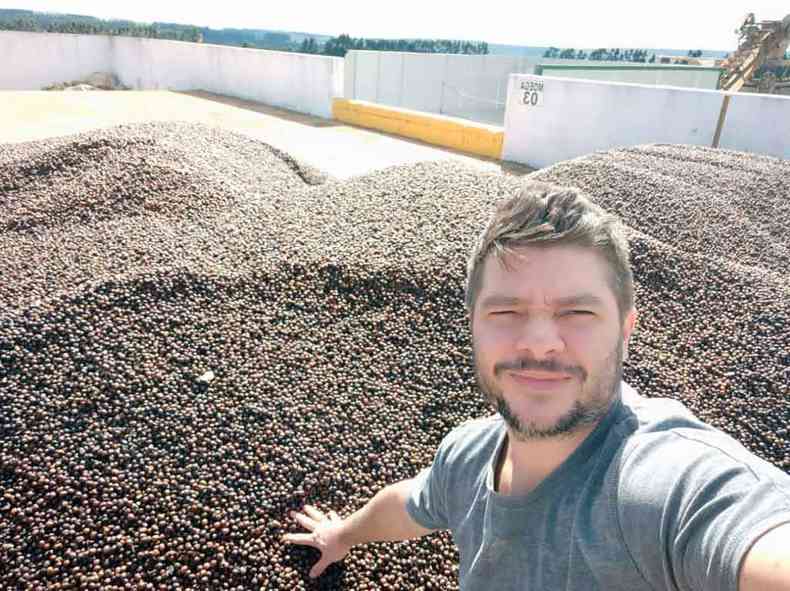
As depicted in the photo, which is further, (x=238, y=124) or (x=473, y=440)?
(x=238, y=124)

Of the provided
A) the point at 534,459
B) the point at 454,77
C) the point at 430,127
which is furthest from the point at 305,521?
the point at 454,77

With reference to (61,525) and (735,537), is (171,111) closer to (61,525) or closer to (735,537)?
(61,525)

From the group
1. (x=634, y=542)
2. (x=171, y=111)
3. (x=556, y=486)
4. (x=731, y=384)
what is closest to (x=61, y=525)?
(x=556, y=486)

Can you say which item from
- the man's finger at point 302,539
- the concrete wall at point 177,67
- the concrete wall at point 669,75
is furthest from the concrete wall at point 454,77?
the man's finger at point 302,539

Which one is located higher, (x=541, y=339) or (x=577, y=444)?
(x=541, y=339)

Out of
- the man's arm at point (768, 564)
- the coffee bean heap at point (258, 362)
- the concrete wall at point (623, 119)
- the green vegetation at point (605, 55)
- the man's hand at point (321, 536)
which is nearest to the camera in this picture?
the man's arm at point (768, 564)

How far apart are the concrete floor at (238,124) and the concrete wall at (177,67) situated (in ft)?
2.51

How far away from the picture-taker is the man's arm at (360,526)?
211 centimetres

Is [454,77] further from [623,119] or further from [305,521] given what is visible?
[305,521]

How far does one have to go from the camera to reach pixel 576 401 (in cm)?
136

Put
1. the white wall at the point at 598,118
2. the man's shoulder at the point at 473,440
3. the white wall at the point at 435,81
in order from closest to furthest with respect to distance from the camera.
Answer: the man's shoulder at the point at 473,440 → the white wall at the point at 598,118 → the white wall at the point at 435,81

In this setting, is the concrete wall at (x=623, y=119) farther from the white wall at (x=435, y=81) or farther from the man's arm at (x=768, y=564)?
the man's arm at (x=768, y=564)

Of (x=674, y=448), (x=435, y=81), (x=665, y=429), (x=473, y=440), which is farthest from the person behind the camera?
(x=435, y=81)

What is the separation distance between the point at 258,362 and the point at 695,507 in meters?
2.89
